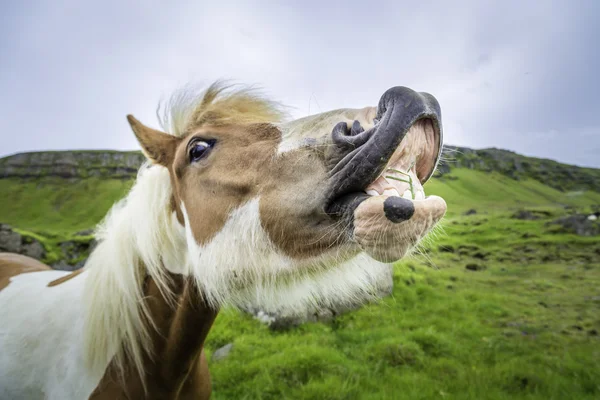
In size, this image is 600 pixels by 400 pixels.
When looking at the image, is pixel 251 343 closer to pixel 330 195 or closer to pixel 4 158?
pixel 330 195

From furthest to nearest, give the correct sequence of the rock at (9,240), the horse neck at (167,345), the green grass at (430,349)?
the rock at (9,240) → the green grass at (430,349) → the horse neck at (167,345)

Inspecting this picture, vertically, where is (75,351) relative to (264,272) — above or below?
below

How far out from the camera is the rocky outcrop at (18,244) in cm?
1341

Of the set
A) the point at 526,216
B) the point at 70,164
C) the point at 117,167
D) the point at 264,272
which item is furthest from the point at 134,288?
the point at 70,164

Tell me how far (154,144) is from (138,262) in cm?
90

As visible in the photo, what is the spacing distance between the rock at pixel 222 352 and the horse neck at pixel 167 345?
3809mm

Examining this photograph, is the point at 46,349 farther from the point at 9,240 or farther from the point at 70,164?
the point at 70,164

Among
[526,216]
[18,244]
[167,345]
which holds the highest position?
[167,345]

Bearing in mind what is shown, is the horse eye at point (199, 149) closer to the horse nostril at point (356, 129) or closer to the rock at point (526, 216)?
the horse nostril at point (356, 129)

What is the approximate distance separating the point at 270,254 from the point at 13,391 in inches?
100

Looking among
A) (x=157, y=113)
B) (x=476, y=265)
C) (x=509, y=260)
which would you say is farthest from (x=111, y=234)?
(x=509, y=260)

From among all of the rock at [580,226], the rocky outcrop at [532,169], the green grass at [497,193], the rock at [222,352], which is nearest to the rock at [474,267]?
the rock at [222,352]

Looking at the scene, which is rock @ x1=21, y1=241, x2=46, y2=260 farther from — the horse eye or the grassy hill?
the horse eye

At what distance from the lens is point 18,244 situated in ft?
45.8
